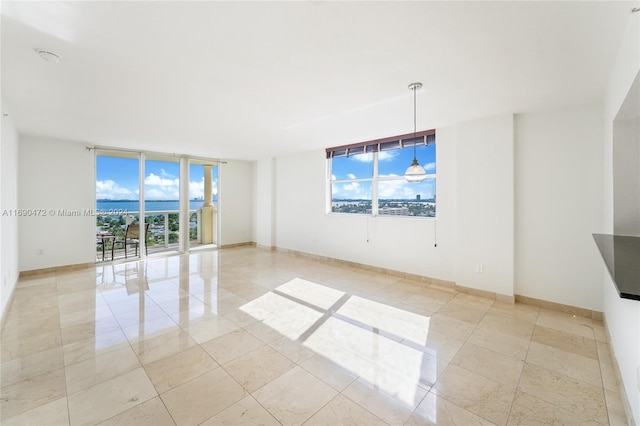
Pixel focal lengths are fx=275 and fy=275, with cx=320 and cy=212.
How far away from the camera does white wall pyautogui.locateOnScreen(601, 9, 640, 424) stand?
1.68m

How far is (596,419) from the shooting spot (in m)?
1.77

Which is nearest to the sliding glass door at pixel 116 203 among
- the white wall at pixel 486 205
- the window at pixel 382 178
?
the window at pixel 382 178

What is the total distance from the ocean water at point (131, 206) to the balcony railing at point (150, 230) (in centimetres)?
8

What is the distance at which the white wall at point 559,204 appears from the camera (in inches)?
128

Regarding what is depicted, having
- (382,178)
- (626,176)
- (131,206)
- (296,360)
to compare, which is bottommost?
(296,360)

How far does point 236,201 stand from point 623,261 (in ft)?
25.9

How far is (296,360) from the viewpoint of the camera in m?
2.41

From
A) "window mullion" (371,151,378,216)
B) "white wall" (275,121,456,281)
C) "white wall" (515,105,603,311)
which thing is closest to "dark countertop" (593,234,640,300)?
"white wall" (515,105,603,311)

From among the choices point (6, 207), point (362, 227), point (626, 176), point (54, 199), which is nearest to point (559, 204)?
point (626, 176)

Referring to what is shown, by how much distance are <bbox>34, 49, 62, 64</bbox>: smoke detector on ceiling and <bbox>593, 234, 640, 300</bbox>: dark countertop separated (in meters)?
3.79

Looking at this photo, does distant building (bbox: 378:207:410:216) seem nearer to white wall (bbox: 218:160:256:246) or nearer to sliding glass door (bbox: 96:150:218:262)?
white wall (bbox: 218:160:256:246)

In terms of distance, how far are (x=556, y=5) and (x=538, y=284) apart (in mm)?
3266

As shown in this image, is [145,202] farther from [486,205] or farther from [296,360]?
[486,205]

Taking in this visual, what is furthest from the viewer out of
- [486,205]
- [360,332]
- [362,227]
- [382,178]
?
[362,227]
